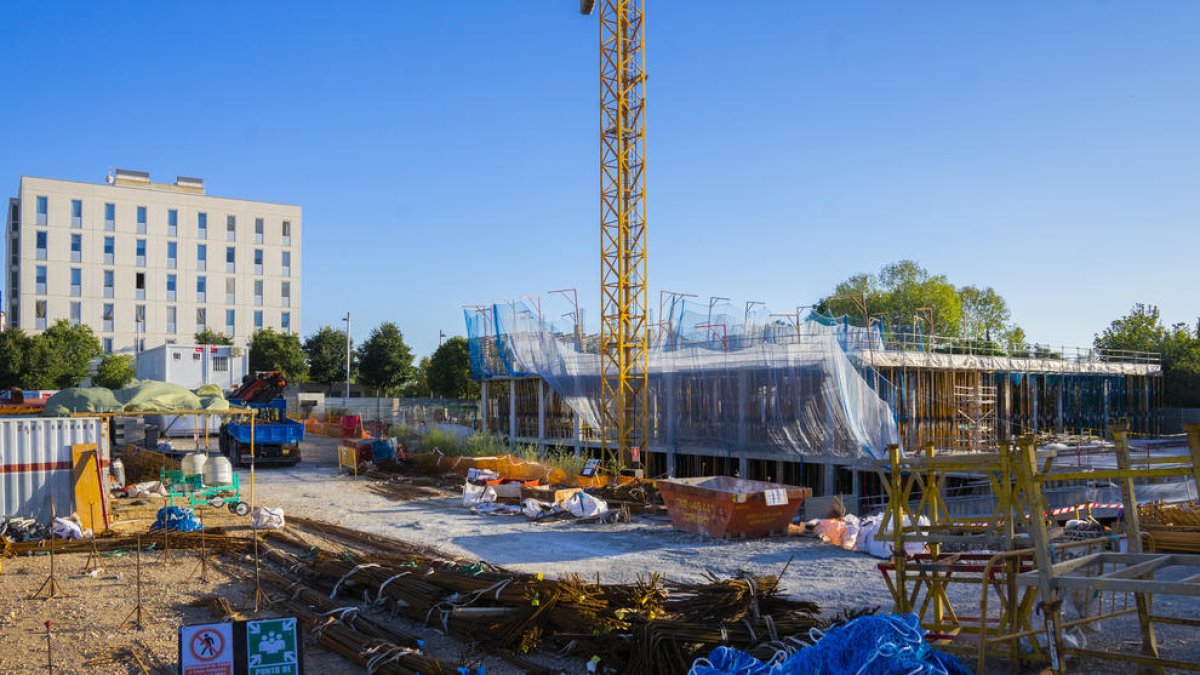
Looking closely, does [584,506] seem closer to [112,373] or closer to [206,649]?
[206,649]

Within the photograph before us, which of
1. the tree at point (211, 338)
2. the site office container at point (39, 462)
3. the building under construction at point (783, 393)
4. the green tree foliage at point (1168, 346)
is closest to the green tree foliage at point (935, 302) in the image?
the green tree foliage at point (1168, 346)

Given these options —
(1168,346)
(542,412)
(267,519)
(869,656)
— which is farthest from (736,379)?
(1168,346)

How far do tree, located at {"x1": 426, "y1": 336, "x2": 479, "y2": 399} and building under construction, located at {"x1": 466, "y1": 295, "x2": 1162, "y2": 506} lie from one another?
2395 centimetres

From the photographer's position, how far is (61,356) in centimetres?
5256

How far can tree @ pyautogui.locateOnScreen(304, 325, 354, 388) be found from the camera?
6794 centimetres

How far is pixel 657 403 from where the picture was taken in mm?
33875

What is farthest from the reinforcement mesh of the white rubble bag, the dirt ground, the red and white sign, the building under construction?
the red and white sign

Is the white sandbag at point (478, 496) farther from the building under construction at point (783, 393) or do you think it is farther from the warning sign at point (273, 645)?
the warning sign at point (273, 645)

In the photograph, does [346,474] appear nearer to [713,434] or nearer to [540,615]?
[713,434]

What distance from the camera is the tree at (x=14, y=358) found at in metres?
50.8

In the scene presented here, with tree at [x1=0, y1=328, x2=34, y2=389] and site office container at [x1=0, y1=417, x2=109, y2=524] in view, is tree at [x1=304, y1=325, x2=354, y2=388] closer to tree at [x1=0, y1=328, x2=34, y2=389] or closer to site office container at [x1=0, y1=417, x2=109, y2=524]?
tree at [x1=0, y1=328, x2=34, y2=389]

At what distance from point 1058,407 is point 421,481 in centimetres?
3126

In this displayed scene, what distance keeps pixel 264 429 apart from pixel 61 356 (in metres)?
31.7

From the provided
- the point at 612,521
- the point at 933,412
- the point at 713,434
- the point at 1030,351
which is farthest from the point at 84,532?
the point at 1030,351
